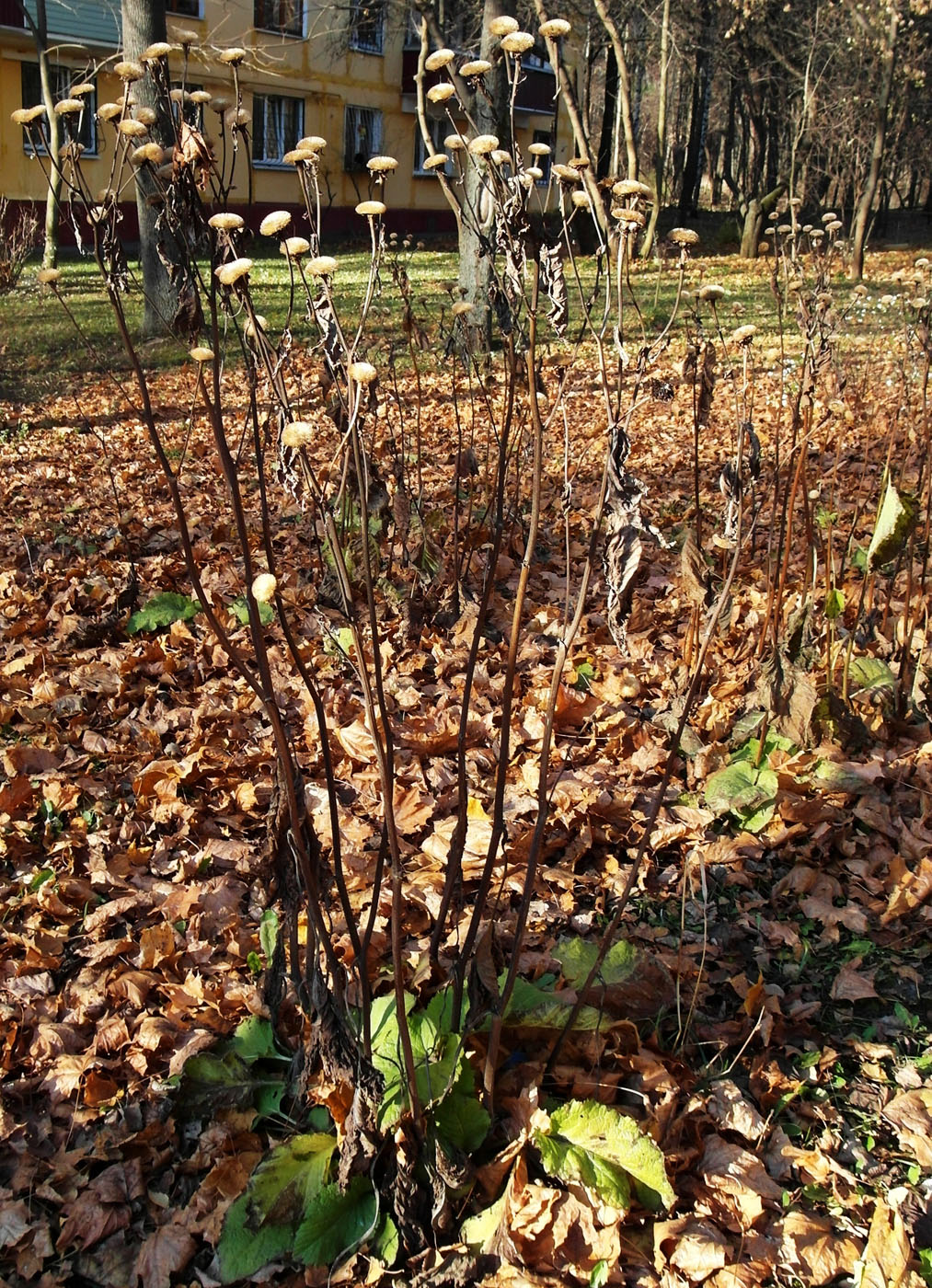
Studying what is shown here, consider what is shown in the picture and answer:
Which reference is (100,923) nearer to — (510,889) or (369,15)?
(510,889)

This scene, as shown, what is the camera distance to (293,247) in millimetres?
1963

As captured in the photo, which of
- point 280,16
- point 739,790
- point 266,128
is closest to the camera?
point 739,790

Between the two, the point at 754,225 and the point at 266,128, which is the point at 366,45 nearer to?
the point at 266,128

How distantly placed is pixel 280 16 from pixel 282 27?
0.65 metres

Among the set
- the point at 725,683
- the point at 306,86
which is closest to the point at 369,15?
the point at 306,86

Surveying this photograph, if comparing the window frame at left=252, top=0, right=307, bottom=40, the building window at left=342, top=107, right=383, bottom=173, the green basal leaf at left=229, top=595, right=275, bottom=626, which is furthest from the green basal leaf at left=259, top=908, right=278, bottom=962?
the building window at left=342, top=107, right=383, bottom=173

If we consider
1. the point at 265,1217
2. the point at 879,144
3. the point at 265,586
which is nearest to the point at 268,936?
the point at 265,1217

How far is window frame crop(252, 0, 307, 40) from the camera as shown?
79.5ft

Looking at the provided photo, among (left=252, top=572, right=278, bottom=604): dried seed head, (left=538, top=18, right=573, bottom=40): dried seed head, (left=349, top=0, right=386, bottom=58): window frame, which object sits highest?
(left=349, top=0, right=386, bottom=58): window frame

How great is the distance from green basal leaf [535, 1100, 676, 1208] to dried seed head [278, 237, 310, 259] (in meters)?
1.76

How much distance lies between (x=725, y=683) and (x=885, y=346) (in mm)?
6936

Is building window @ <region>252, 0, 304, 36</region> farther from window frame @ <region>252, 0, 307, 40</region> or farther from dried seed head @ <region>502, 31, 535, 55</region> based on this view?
dried seed head @ <region>502, 31, 535, 55</region>

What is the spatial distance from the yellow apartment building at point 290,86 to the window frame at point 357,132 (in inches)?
1.4

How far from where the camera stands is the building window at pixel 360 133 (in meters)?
27.4
